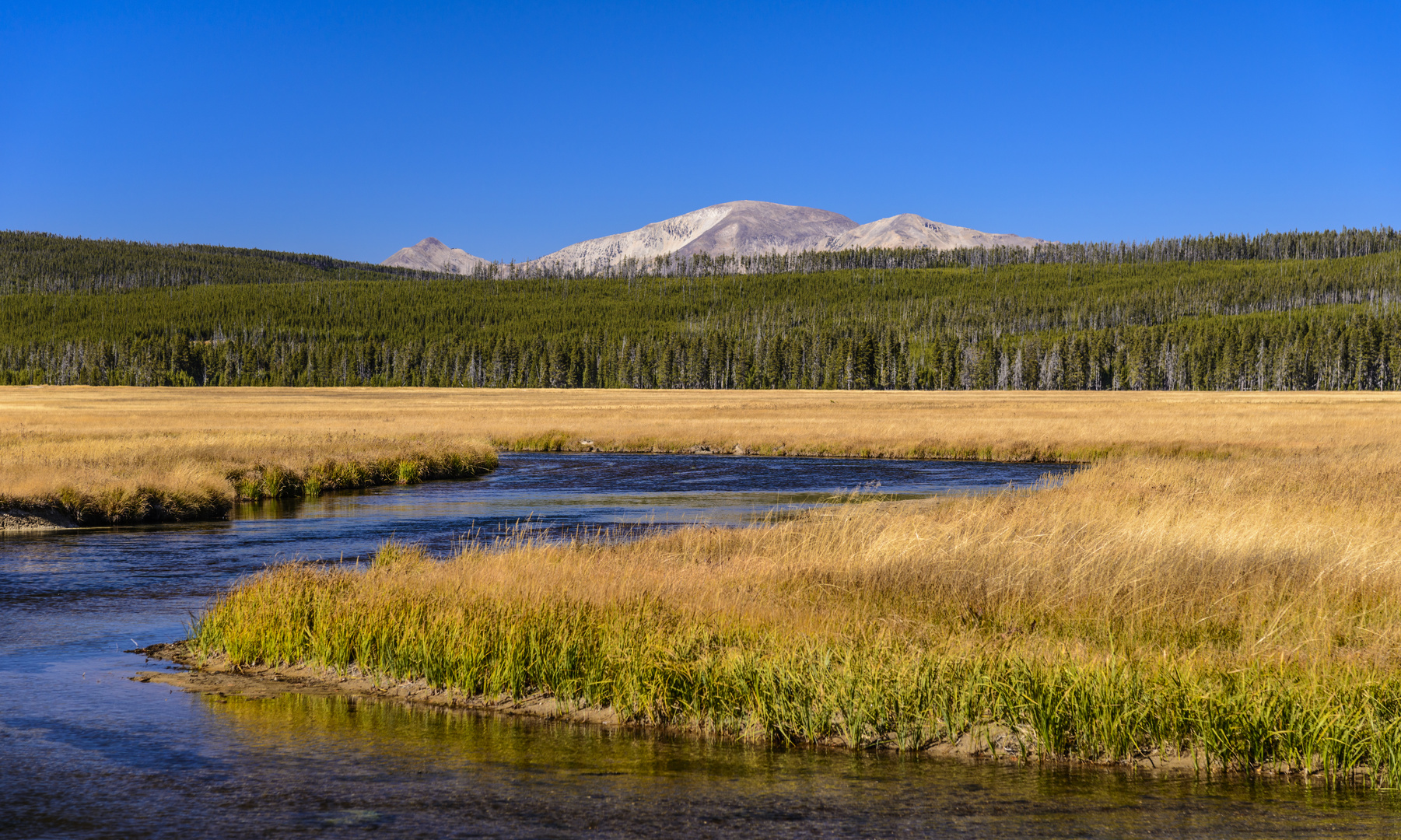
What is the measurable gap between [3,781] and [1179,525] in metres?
15.4

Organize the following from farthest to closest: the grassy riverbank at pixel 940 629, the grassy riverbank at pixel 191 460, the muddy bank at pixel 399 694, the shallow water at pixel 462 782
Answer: the grassy riverbank at pixel 191 460
the muddy bank at pixel 399 694
the grassy riverbank at pixel 940 629
the shallow water at pixel 462 782

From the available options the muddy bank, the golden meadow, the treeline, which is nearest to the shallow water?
the muddy bank

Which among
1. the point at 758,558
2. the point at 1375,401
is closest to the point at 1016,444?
the point at 758,558

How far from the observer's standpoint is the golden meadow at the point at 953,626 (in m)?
8.75

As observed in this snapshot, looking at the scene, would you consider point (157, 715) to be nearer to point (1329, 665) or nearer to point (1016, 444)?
point (1329, 665)

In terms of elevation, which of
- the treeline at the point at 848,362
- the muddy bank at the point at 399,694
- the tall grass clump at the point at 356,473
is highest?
the treeline at the point at 848,362

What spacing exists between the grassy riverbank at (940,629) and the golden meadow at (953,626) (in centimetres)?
3

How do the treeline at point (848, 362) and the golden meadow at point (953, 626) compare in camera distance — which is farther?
the treeline at point (848, 362)

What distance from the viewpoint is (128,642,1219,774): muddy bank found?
8.93 meters

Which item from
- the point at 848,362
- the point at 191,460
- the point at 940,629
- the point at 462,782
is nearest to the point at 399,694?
the point at 462,782

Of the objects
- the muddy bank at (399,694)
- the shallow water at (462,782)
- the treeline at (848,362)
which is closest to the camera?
the shallow water at (462,782)

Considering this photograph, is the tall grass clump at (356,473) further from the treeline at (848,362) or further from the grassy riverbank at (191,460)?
the treeline at (848,362)

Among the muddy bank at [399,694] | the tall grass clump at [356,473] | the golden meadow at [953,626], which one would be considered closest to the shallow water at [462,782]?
the muddy bank at [399,694]

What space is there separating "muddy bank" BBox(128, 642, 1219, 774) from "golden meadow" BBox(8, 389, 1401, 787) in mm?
85
